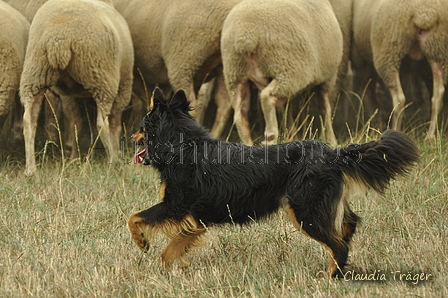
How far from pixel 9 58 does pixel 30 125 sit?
80 cm

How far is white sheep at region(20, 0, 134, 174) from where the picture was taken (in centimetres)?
574

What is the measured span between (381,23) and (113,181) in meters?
3.50

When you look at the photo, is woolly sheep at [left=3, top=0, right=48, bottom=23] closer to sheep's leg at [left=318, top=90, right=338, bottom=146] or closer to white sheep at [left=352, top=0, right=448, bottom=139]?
sheep's leg at [left=318, top=90, right=338, bottom=146]

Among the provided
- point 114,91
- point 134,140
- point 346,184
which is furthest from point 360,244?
point 114,91

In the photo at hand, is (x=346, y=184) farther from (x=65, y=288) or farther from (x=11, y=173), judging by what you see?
(x=11, y=173)

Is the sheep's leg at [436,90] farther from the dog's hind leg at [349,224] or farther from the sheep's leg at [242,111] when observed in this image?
the dog's hind leg at [349,224]

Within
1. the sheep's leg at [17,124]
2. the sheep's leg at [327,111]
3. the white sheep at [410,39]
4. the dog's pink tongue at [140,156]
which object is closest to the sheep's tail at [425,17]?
the white sheep at [410,39]

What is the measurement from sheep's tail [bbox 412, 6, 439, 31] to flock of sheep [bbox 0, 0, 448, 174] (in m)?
0.01

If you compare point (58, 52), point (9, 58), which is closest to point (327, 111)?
point (58, 52)

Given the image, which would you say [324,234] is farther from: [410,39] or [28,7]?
[28,7]

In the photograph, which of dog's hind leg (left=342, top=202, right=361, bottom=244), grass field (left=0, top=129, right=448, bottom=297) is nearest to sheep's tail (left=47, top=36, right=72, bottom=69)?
grass field (left=0, top=129, right=448, bottom=297)

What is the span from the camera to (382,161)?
3.13 metres

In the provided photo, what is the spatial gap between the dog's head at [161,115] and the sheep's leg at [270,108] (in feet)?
8.31

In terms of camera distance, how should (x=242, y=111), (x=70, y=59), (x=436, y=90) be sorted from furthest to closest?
(x=436, y=90) < (x=242, y=111) < (x=70, y=59)
